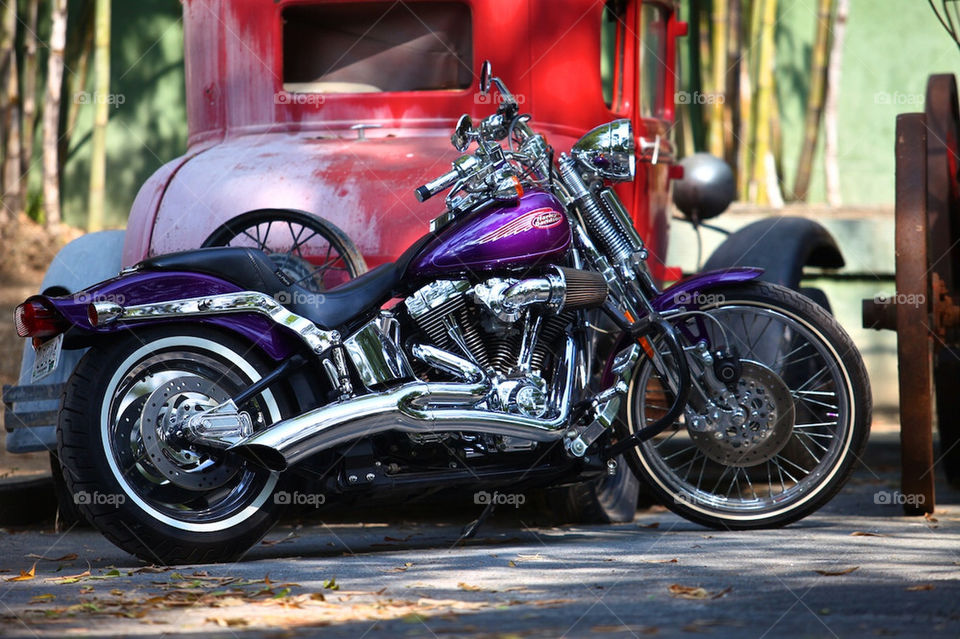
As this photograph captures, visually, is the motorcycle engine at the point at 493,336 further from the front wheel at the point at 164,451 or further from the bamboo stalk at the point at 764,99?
the bamboo stalk at the point at 764,99

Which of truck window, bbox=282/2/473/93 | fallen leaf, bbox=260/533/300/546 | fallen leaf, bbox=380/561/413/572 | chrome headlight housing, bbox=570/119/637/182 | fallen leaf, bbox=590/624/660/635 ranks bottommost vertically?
fallen leaf, bbox=260/533/300/546

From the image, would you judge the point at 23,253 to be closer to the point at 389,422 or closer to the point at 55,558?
the point at 55,558

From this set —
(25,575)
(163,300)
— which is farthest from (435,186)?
(25,575)

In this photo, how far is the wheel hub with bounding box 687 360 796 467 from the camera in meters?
3.97

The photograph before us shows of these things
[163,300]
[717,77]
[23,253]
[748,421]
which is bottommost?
[748,421]

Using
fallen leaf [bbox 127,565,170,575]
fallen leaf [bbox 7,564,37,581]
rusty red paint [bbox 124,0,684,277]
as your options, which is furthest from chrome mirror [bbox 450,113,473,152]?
fallen leaf [bbox 7,564,37,581]

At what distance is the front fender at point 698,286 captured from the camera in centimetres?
399

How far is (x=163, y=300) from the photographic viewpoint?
11.5ft

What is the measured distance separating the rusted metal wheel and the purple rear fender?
225cm

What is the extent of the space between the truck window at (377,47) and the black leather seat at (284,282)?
1190 millimetres

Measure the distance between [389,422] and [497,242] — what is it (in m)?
0.57

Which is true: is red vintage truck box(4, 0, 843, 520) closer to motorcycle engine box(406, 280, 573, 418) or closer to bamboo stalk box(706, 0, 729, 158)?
motorcycle engine box(406, 280, 573, 418)

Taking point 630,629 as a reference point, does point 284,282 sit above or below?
above

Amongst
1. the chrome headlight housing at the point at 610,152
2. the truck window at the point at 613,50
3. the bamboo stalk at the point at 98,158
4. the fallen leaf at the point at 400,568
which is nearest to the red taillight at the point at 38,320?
the fallen leaf at the point at 400,568
